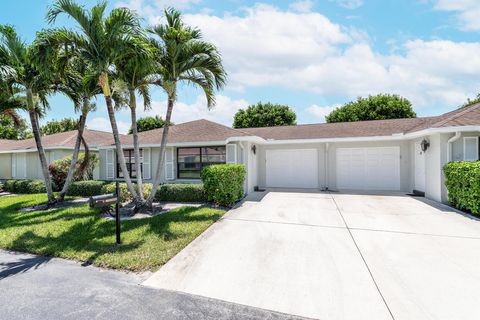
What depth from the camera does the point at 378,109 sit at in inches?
966

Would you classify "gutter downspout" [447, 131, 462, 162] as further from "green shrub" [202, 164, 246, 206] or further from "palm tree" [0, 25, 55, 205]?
"palm tree" [0, 25, 55, 205]

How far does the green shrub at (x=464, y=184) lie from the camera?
7090 mm

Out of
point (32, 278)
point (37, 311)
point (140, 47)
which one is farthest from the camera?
point (140, 47)

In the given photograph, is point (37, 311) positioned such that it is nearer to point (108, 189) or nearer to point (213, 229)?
point (213, 229)

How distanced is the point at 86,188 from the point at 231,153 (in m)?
7.67

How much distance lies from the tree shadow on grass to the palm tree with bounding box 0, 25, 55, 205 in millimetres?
5752

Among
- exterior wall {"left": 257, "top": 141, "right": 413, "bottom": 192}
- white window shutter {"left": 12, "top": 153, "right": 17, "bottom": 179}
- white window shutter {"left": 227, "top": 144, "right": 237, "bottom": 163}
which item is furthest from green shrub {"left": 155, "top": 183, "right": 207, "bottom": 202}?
white window shutter {"left": 12, "top": 153, "right": 17, "bottom": 179}

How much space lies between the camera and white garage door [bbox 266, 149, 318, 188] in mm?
13211

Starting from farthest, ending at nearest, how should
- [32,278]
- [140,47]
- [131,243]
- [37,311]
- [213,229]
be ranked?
1. [140,47]
2. [213,229]
3. [131,243]
4. [32,278]
5. [37,311]

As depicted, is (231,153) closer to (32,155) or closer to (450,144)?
(450,144)

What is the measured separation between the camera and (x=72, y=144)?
1564 centimetres

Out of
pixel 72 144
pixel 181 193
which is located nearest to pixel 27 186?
pixel 72 144

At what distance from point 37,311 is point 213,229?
3.85 metres

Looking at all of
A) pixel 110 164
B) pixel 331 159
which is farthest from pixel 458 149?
pixel 110 164
